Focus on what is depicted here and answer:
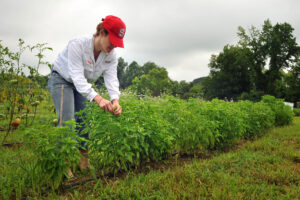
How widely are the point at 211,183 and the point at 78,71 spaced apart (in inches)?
83.9

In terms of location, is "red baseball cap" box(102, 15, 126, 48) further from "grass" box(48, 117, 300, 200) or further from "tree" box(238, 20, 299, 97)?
"tree" box(238, 20, 299, 97)

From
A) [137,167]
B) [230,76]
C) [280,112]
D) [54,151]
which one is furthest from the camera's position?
[230,76]

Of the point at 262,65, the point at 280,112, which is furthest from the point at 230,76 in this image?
the point at 280,112

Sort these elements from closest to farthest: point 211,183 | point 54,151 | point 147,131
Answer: point 54,151 < point 211,183 < point 147,131

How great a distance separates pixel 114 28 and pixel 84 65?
705 millimetres

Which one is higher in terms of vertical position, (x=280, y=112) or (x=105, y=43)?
(x=105, y=43)

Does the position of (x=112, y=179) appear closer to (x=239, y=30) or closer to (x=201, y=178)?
(x=201, y=178)

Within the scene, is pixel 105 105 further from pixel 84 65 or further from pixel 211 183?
pixel 211 183

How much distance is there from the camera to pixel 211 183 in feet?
8.00

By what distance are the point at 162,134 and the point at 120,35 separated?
1397 mm

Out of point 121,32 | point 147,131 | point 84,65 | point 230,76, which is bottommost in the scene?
point 147,131

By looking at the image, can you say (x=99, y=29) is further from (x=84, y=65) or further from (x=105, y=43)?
(x=84, y=65)

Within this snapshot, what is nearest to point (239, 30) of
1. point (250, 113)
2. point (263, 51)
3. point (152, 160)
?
point (263, 51)

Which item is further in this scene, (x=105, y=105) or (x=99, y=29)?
(x=99, y=29)
